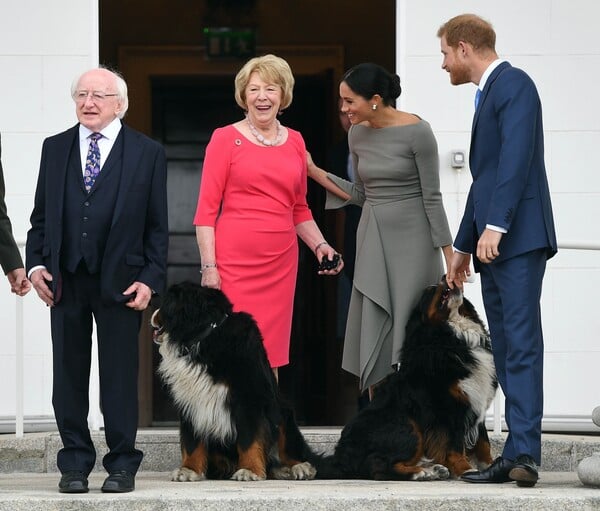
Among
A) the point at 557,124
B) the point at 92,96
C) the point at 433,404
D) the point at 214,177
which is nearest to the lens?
the point at 92,96

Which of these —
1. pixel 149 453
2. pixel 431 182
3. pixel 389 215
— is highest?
pixel 431 182

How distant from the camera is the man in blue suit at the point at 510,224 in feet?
17.1

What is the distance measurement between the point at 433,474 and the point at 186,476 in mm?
1017

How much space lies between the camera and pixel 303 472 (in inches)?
231

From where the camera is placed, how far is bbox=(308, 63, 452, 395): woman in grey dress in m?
6.14

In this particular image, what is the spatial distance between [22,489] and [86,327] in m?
0.70

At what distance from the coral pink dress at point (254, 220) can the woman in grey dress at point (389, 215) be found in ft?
1.13

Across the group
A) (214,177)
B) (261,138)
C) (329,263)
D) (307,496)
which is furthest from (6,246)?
(307,496)

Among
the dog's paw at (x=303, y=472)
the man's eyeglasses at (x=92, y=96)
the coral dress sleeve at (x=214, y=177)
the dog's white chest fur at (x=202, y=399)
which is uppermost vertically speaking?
A: the man's eyeglasses at (x=92, y=96)

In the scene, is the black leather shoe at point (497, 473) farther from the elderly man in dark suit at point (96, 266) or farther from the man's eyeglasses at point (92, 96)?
the man's eyeglasses at point (92, 96)

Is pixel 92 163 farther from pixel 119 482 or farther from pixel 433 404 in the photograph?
pixel 433 404


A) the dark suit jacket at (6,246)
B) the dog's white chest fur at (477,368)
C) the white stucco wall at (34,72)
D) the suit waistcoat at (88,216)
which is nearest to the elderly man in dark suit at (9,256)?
the dark suit jacket at (6,246)

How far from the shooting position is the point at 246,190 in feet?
19.8

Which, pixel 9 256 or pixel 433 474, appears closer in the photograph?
pixel 9 256
